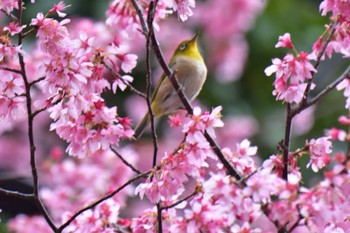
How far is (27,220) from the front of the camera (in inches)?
139

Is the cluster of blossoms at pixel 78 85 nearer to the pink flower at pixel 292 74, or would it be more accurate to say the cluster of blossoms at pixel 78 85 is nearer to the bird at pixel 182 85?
the pink flower at pixel 292 74

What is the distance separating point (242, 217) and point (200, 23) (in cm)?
395

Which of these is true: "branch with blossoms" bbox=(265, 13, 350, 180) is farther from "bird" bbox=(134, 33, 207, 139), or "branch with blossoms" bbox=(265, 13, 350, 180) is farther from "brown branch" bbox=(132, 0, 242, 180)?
"bird" bbox=(134, 33, 207, 139)

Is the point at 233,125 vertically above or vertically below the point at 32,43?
below

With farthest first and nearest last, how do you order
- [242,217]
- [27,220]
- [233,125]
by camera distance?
1. [233,125]
2. [27,220]
3. [242,217]

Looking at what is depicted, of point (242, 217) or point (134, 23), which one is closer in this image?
point (242, 217)

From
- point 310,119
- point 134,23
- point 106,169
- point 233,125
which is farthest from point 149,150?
point 134,23

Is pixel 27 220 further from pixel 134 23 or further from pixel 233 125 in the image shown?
pixel 233 125

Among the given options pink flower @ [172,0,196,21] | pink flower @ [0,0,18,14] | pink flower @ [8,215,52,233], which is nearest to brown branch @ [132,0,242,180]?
pink flower @ [172,0,196,21]

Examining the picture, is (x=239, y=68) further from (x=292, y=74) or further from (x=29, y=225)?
(x=292, y=74)

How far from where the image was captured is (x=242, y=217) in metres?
1.80

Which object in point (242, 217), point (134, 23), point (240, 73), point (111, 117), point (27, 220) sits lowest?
point (242, 217)

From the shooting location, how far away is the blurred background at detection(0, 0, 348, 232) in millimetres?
5176

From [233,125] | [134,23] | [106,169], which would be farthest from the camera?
[233,125]
